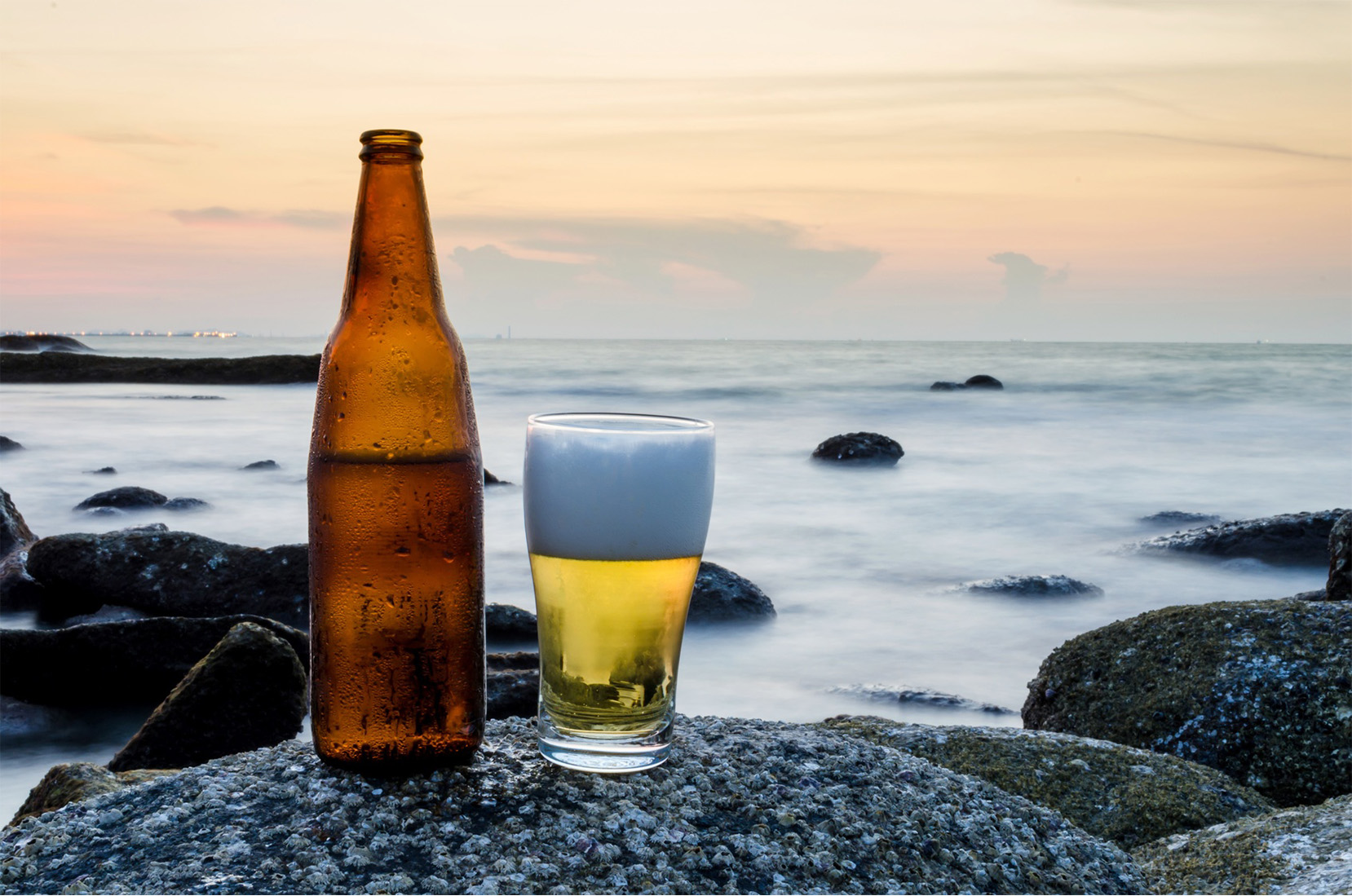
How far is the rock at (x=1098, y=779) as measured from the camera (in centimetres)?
331

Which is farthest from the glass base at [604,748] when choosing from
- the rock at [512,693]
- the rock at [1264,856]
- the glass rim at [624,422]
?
the rock at [512,693]

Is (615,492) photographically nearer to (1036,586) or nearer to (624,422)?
(624,422)

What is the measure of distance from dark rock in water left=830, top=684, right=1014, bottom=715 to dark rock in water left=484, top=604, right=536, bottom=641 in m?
1.92

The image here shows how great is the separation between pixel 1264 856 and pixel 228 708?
3.38m

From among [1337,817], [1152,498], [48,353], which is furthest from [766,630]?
[48,353]

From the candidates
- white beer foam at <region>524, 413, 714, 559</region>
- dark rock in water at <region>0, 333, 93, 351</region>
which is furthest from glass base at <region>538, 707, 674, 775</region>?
dark rock in water at <region>0, 333, 93, 351</region>

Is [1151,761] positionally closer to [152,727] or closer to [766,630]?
[152,727]

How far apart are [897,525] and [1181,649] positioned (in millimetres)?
8113

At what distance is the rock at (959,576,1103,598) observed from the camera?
8922 millimetres

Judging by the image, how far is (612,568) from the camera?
192 cm

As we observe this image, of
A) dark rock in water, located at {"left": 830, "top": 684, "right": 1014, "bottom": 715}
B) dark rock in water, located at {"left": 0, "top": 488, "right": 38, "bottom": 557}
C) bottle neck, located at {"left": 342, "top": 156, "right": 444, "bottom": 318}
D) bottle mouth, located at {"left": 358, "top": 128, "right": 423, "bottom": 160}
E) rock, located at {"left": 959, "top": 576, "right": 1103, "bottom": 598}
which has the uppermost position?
bottle mouth, located at {"left": 358, "top": 128, "right": 423, "bottom": 160}

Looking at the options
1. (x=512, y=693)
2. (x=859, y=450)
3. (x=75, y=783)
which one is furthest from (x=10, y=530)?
(x=859, y=450)

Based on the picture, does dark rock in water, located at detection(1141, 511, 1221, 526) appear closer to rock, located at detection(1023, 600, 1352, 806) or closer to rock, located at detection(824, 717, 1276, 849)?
rock, located at detection(1023, 600, 1352, 806)

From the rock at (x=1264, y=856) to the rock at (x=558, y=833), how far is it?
65 centimetres
